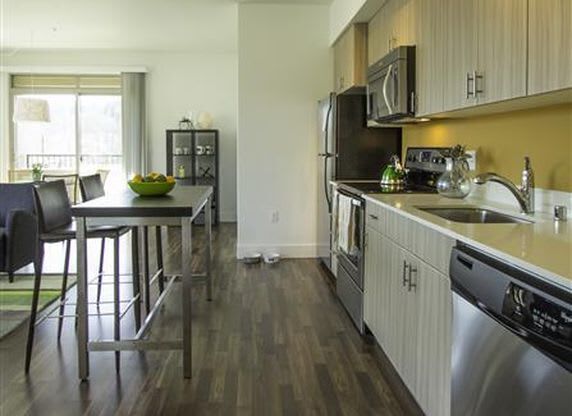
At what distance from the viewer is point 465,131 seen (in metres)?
3.42

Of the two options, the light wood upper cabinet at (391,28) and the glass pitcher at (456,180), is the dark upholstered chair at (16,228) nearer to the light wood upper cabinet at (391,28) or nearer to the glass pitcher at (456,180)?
the light wood upper cabinet at (391,28)

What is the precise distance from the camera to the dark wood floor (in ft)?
8.38

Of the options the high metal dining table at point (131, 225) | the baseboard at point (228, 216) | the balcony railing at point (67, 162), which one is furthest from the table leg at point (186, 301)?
the balcony railing at point (67, 162)

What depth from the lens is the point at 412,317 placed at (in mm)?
2463

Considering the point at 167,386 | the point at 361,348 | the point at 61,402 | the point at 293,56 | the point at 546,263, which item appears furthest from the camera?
the point at 293,56

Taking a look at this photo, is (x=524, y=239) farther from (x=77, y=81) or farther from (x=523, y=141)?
(x=77, y=81)

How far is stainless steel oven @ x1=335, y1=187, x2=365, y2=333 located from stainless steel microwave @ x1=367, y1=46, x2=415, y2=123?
2.02 ft

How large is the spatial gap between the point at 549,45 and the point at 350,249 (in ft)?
6.85

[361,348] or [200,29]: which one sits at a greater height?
[200,29]

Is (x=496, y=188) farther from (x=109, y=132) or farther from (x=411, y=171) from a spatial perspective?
(x=109, y=132)

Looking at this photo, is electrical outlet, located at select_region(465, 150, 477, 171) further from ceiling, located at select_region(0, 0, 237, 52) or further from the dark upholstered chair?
ceiling, located at select_region(0, 0, 237, 52)

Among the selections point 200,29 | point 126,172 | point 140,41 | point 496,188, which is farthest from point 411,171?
point 126,172

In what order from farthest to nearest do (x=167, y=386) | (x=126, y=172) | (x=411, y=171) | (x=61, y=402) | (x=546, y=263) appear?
(x=126, y=172) < (x=411, y=171) < (x=167, y=386) < (x=61, y=402) < (x=546, y=263)

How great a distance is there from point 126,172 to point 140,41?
210 centimetres
